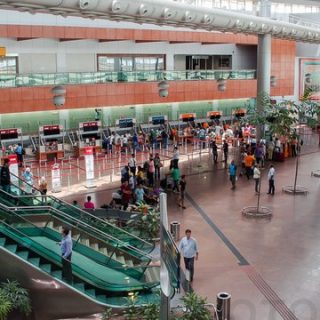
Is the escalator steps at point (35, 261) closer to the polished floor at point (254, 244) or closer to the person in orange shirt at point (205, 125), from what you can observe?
the polished floor at point (254, 244)

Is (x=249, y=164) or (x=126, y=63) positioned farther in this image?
(x=126, y=63)

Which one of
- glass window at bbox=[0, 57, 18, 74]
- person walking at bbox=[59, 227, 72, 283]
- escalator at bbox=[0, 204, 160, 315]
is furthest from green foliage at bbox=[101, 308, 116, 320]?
glass window at bbox=[0, 57, 18, 74]

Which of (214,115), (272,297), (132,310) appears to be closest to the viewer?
(132,310)

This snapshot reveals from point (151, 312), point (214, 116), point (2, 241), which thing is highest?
point (214, 116)

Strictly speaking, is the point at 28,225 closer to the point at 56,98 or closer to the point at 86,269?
the point at 86,269

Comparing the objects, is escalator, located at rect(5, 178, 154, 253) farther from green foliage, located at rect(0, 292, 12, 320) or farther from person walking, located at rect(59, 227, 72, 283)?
green foliage, located at rect(0, 292, 12, 320)

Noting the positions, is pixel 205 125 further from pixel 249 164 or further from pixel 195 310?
pixel 195 310

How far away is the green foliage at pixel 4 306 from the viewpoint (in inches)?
378

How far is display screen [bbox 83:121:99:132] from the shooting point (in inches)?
1260

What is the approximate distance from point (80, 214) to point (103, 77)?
60.4 feet

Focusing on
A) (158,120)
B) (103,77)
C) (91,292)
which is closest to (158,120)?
(158,120)

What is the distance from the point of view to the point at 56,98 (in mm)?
25219

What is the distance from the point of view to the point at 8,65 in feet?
103

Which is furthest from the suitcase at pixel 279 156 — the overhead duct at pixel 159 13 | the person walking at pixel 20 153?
the person walking at pixel 20 153
